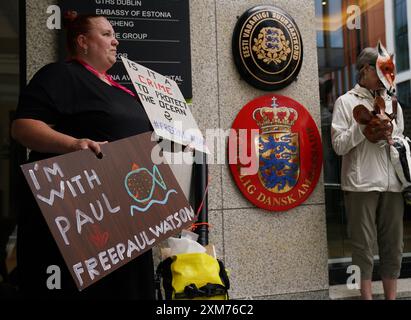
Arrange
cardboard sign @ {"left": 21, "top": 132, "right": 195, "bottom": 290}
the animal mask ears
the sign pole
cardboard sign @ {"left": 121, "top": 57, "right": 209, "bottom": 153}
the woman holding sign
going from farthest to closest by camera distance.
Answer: the animal mask ears → the sign pole → cardboard sign @ {"left": 121, "top": 57, "right": 209, "bottom": 153} → the woman holding sign → cardboard sign @ {"left": 21, "top": 132, "right": 195, "bottom": 290}

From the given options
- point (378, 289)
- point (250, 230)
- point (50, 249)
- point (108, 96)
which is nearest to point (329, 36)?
point (250, 230)

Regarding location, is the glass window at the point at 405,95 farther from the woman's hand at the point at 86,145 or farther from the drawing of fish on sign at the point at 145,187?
the woman's hand at the point at 86,145

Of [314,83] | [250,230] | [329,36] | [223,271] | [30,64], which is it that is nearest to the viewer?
[223,271]

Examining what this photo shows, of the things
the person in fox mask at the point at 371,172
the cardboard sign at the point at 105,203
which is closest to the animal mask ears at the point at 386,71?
the person in fox mask at the point at 371,172

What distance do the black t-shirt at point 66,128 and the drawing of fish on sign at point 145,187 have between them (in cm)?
21

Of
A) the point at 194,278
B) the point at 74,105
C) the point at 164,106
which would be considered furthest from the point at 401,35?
the point at 74,105

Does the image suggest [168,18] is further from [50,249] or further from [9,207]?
[50,249]

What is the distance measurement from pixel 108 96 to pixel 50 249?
2.46 ft

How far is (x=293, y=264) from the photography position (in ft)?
13.3

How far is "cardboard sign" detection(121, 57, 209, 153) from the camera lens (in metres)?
2.47

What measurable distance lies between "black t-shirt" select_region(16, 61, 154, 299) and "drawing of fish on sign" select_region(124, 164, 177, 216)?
0.21 meters

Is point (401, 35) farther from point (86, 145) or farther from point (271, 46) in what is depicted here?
point (86, 145)

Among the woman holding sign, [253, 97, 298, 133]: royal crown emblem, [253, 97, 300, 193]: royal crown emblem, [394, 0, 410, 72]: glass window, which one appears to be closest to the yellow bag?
the woman holding sign

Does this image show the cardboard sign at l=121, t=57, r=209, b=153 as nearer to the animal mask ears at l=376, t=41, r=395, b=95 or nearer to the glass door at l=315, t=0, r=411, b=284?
the animal mask ears at l=376, t=41, r=395, b=95
